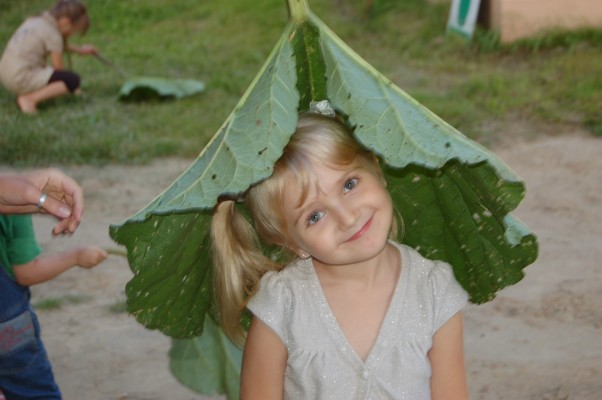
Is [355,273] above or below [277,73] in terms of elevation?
below

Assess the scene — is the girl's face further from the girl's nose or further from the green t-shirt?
the green t-shirt

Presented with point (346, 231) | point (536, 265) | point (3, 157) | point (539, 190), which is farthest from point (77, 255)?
point (3, 157)

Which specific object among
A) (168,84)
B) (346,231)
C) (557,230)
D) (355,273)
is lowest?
(168,84)

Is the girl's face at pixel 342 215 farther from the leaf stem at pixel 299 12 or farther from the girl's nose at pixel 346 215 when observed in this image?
the leaf stem at pixel 299 12

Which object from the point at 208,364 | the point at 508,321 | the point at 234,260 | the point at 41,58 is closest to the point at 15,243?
the point at 208,364

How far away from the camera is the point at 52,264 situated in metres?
2.76

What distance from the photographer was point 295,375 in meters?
1.90

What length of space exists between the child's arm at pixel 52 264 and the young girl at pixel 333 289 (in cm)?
86

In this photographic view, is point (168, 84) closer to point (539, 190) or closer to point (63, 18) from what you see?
point (63, 18)

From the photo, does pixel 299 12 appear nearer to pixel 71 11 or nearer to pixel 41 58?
pixel 41 58

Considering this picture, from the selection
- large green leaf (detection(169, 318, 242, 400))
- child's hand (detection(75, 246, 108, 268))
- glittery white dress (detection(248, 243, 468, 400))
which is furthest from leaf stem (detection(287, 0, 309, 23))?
child's hand (detection(75, 246, 108, 268))

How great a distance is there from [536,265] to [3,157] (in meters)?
3.00

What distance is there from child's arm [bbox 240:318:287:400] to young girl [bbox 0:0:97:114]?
16.7 feet

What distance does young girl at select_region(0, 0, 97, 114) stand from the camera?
6.81 metres
